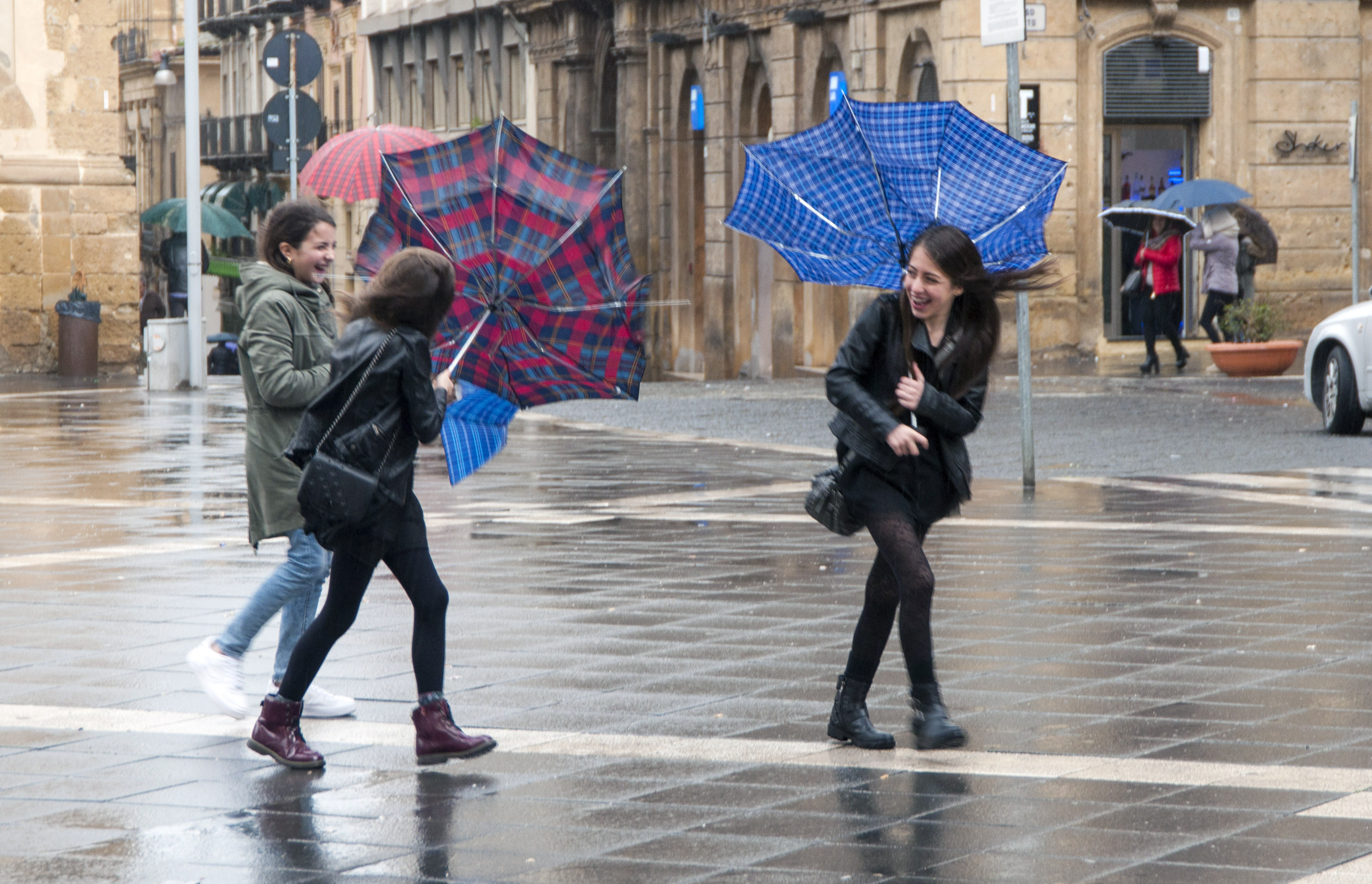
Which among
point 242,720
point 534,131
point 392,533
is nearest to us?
point 392,533

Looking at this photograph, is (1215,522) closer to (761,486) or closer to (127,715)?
(761,486)

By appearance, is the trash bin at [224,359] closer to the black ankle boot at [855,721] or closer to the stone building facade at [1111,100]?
the stone building facade at [1111,100]

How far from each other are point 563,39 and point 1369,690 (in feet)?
112

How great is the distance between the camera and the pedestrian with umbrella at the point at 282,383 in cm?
689

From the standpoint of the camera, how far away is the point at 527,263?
286 inches

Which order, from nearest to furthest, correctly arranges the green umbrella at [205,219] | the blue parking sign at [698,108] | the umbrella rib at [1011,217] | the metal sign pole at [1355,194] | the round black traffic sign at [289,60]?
1. the umbrella rib at [1011,217]
2. the metal sign pole at [1355,194]
3. the round black traffic sign at [289,60]
4. the blue parking sign at [698,108]
5. the green umbrella at [205,219]

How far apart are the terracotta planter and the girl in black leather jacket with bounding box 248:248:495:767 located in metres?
18.0

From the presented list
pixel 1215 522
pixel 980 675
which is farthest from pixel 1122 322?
pixel 980 675

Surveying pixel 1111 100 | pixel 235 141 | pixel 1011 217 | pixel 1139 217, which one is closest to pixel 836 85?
Answer: pixel 1111 100

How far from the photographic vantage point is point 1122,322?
28125 mm

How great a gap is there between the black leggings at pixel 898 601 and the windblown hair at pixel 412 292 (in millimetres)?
1366

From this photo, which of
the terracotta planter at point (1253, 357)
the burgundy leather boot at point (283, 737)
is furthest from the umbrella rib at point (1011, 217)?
the terracotta planter at point (1253, 357)

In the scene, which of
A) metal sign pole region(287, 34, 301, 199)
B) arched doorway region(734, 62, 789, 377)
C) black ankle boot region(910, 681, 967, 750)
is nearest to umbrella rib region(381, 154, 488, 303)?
black ankle boot region(910, 681, 967, 750)

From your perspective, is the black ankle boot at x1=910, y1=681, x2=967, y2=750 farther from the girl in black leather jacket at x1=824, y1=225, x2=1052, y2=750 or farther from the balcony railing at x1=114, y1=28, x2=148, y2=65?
the balcony railing at x1=114, y1=28, x2=148, y2=65
